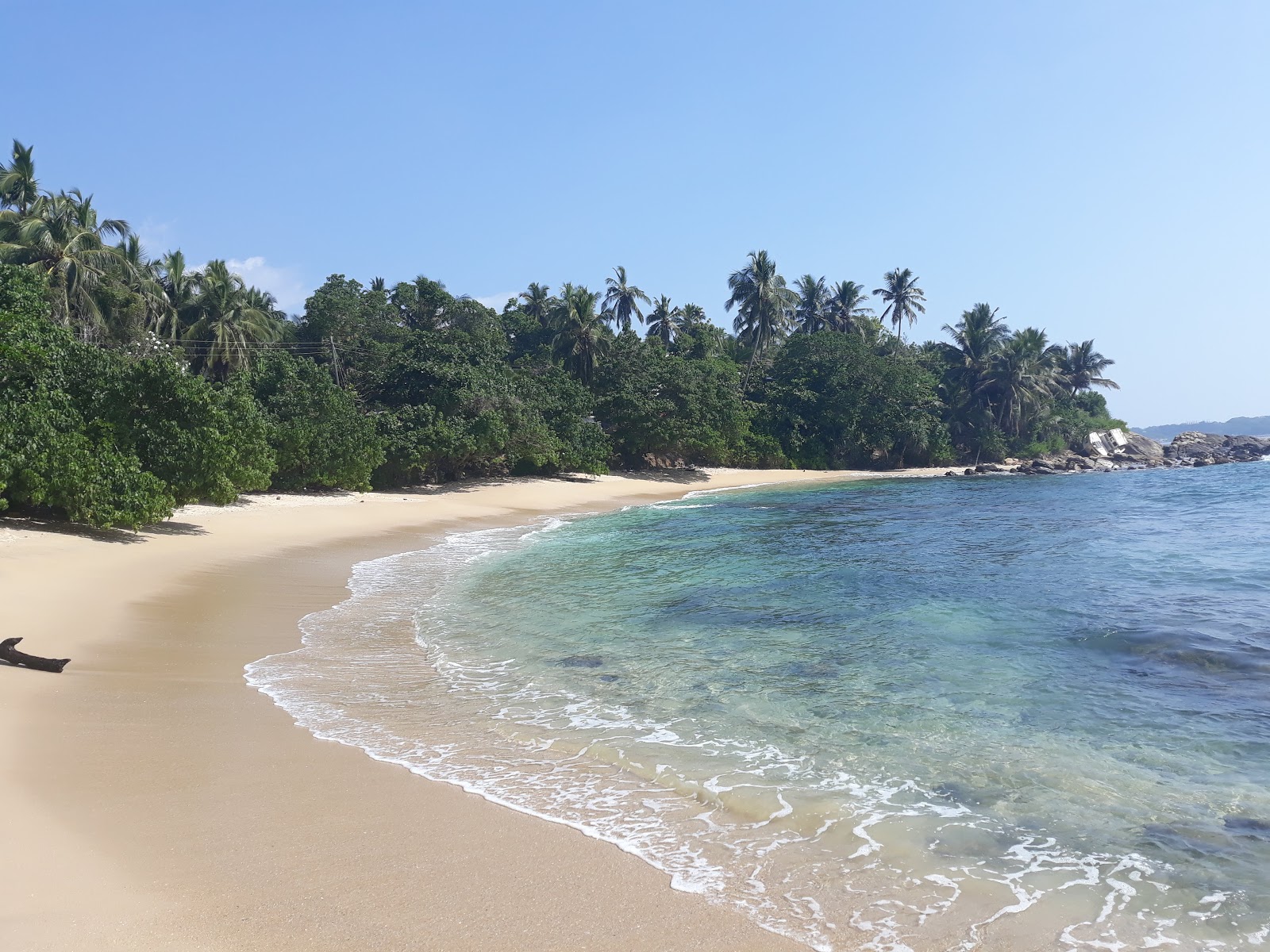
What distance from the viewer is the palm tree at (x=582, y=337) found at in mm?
51656

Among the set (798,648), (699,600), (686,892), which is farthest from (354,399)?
(686,892)

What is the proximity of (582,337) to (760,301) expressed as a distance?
20909 millimetres

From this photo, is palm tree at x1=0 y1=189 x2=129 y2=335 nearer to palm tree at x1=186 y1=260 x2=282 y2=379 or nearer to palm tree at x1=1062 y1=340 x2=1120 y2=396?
palm tree at x1=186 y1=260 x2=282 y2=379

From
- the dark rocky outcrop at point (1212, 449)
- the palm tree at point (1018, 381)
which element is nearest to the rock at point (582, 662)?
the palm tree at point (1018, 381)

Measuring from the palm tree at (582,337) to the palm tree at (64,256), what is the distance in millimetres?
24027

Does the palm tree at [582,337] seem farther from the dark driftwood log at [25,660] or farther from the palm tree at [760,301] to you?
the dark driftwood log at [25,660]

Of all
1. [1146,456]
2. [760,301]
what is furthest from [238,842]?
[1146,456]

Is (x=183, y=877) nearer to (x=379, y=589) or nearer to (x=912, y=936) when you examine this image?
(x=912, y=936)

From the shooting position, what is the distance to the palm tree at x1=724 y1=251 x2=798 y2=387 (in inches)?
2643

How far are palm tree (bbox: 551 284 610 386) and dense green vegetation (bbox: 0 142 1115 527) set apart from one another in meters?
0.13

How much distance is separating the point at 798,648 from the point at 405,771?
5.91 meters

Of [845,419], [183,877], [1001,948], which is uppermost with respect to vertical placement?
[845,419]

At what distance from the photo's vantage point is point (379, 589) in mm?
15258

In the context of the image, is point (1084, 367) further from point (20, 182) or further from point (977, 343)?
point (20, 182)
